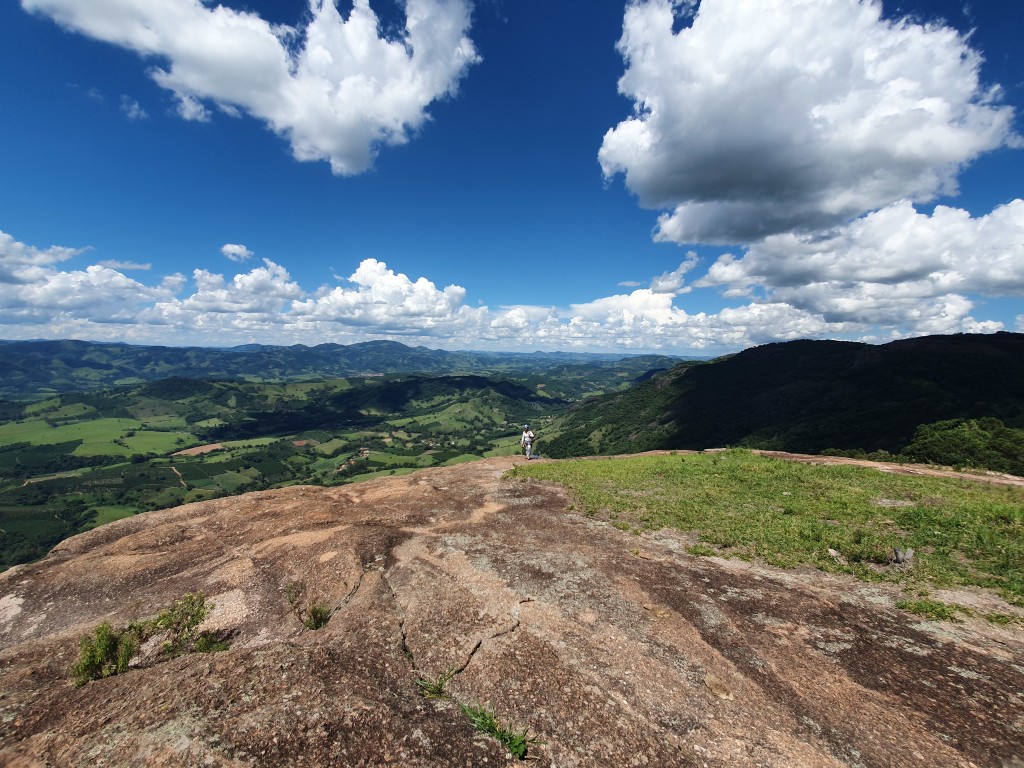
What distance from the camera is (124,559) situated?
17.6 m

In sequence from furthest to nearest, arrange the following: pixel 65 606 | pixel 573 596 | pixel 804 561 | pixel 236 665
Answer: pixel 804 561 → pixel 65 606 → pixel 573 596 → pixel 236 665

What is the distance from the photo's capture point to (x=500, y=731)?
8289 mm

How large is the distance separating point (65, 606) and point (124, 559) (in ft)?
8.35

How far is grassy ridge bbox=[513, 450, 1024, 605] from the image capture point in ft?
54.7

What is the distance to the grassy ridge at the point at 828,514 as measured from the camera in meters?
16.7

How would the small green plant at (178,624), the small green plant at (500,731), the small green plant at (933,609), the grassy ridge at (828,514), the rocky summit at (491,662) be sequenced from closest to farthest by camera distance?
the rocky summit at (491,662)
the small green plant at (500,731)
the small green plant at (178,624)
the small green plant at (933,609)
the grassy ridge at (828,514)

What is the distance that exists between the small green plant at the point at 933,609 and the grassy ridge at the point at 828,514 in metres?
1.76

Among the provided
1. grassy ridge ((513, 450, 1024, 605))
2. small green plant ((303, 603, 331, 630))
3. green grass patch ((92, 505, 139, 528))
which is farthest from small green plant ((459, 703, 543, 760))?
green grass patch ((92, 505, 139, 528))

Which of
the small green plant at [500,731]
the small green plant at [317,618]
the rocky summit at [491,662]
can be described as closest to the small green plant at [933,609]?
the rocky summit at [491,662]

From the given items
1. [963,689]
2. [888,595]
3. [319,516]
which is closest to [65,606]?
[319,516]

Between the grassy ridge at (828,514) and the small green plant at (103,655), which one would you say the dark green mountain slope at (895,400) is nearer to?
the grassy ridge at (828,514)

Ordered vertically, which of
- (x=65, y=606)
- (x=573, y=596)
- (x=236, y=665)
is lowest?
(x=65, y=606)

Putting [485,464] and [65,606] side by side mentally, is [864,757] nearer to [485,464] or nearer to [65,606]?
[65,606]

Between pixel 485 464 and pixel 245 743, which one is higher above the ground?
pixel 245 743
